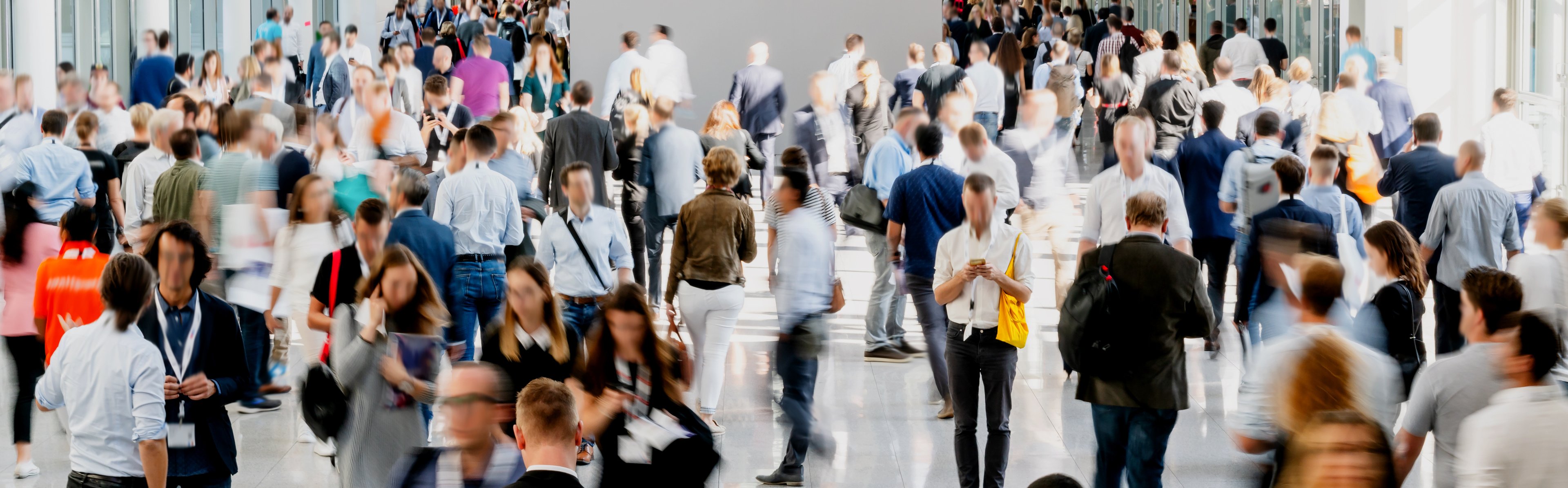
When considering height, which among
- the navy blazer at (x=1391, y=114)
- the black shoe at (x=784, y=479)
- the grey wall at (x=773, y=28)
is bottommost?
the black shoe at (x=784, y=479)

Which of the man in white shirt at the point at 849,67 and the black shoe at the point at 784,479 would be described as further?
the man in white shirt at the point at 849,67

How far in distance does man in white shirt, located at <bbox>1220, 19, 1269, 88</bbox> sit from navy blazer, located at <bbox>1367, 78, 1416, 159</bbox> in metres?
5.97

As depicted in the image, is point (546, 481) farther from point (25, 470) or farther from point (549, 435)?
point (25, 470)

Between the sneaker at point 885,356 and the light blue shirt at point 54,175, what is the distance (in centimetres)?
489

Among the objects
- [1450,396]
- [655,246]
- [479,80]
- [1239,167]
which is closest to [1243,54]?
[479,80]

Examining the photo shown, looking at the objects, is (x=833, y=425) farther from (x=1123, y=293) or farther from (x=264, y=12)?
(x=264, y=12)

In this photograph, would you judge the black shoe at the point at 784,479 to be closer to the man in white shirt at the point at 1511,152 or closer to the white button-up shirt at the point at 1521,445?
the white button-up shirt at the point at 1521,445

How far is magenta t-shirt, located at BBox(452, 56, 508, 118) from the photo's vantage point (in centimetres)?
1535

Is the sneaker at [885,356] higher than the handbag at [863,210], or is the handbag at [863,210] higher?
the handbag at [863,210]

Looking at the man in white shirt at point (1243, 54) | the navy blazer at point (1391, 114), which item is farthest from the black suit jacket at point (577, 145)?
the man in white shirt at point (1243, 54)

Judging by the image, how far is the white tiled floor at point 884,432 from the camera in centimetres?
700

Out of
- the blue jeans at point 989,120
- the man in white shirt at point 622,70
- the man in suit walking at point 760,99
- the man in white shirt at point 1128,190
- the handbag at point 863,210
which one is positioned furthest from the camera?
the blue jeans at point 989,120

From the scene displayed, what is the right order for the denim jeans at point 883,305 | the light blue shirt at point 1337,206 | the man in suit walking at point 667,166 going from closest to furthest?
the light blue shirt at point 1337,206 < the denim jeans at point 883,305 < the man in suit walking at point 667,166

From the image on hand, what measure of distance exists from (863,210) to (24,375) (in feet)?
14.2
